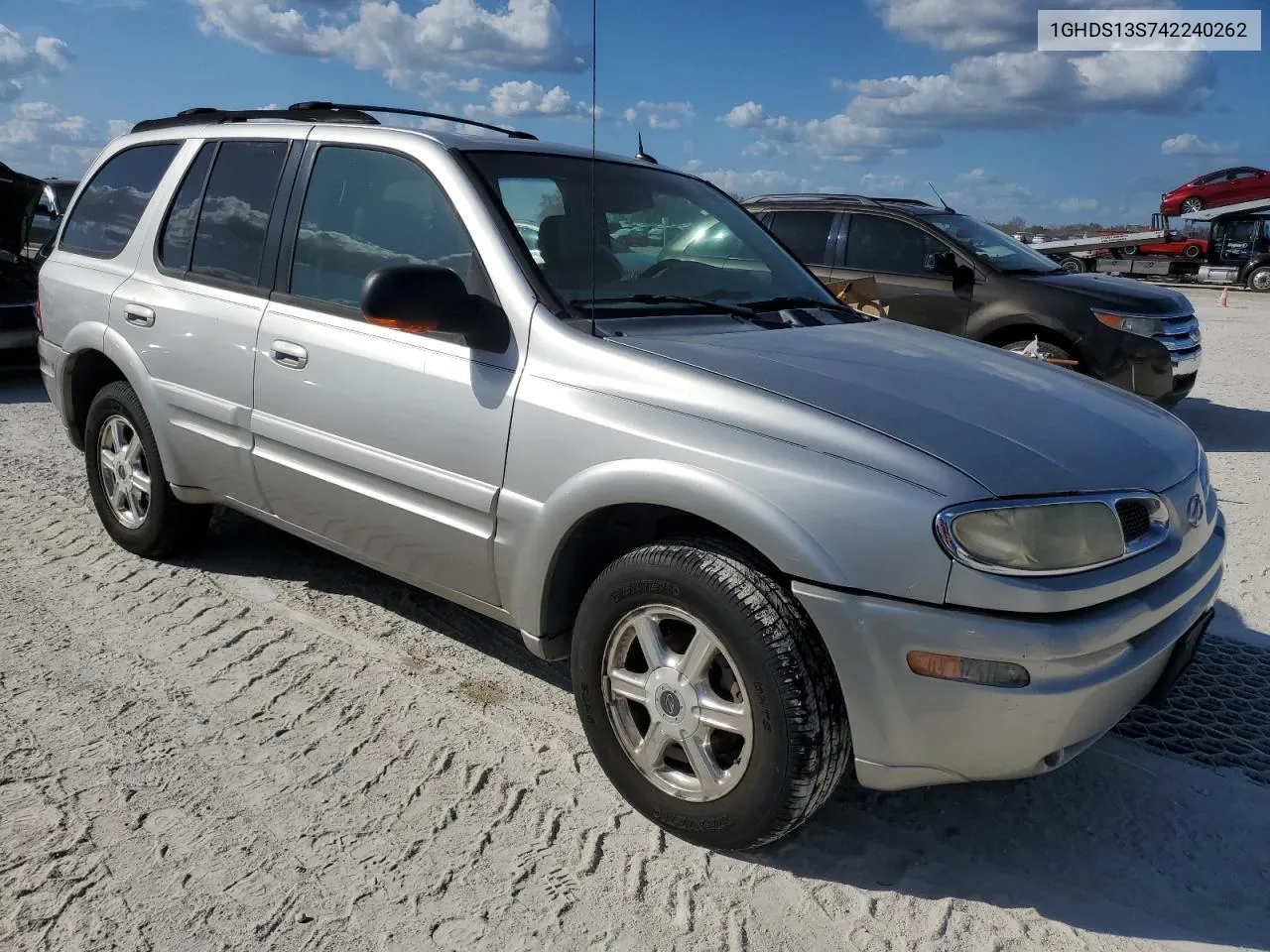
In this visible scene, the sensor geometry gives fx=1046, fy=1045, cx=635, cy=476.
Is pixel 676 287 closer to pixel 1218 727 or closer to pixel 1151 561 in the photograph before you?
pixel 1151 561

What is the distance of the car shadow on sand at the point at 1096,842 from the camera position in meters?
2.51

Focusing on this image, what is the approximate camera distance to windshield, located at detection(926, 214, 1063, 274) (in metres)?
8.32

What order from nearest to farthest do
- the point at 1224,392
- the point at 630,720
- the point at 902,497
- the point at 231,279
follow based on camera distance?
the point at 902,497 → the point at 630,720 → the point at 231,279 → the point at 1224,392

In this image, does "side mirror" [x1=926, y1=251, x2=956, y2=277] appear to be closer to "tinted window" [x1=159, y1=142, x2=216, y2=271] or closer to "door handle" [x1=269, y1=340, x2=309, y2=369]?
"tinted window" [x1=159, y1=142, x2=216, y2=271]

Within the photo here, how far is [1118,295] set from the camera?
8.10 m

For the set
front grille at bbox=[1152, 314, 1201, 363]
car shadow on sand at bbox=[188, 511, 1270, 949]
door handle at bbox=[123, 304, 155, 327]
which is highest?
door handle at bbox=[123, 304, 155, 327]

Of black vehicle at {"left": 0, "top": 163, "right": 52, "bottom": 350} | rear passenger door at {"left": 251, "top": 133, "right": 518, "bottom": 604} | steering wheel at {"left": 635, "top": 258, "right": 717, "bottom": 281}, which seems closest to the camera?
rear passenger door at {"left": 251, "top": 133, "right": 518, "bottom": 604}

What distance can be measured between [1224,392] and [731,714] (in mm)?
9916

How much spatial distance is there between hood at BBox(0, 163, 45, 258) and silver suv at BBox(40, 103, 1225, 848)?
4722 mm

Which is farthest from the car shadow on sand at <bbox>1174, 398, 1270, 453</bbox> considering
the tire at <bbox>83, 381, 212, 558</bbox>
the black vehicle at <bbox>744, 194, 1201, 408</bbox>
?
the tire at <bbox>83, 381, 212, 558</bbox>

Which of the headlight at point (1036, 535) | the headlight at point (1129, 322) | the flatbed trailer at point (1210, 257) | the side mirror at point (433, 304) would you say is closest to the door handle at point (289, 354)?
the side mirror at point (433, 304)

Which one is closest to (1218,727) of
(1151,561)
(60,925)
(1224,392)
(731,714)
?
(1151,561)

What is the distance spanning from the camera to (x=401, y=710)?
11.0ft

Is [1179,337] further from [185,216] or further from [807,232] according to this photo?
[185,216]
